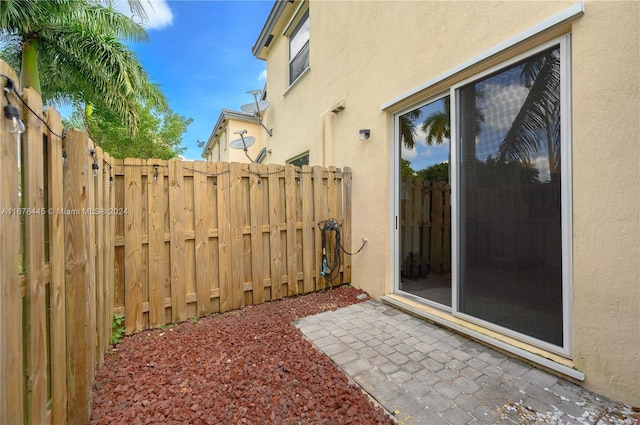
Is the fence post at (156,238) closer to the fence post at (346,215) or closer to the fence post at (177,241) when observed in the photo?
the fence post at (177,241)

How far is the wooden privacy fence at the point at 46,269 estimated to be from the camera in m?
1.12

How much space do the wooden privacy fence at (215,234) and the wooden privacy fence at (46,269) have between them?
979 millimetres

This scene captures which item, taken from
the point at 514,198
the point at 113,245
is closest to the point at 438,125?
the point at 514,198

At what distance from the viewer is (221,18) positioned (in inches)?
297

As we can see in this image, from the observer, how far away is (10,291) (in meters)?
1.12

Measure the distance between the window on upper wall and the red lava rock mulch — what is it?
575 centimetres

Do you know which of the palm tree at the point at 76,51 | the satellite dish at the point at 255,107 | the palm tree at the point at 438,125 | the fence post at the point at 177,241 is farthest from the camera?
the satellite dish at the point at 255,107

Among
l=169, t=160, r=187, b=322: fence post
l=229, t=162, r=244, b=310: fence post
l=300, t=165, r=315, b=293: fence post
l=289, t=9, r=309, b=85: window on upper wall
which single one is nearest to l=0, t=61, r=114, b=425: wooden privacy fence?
l=169, t=160, r=187, b=322: fence post

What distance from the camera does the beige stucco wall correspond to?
1930 millimetres

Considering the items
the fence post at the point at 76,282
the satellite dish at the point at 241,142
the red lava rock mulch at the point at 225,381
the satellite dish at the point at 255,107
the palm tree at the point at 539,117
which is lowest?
the red lava rock mulch at the point at 225,381

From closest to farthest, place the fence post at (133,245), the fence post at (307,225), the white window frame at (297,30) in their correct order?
the fence post at (133,245) < the fence post at (307,225) < the white window frame at (297,30)

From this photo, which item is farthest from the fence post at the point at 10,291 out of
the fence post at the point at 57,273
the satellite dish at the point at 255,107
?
the satellite dish at the point at 255,107

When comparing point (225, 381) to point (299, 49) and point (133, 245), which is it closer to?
point (133, 245)

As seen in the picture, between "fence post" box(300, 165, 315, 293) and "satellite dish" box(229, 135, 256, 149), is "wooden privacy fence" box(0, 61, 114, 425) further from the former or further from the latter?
"satellite dish" box(229, 135, 256, 149)
